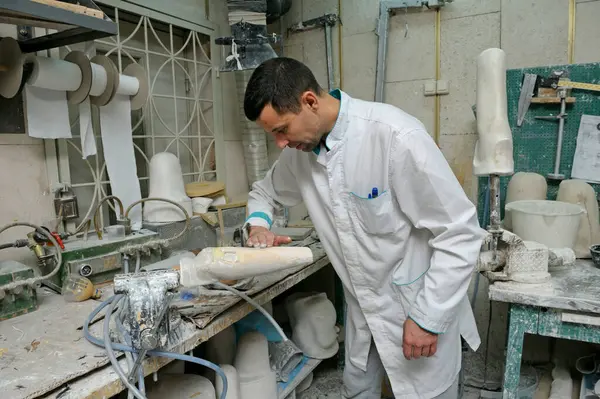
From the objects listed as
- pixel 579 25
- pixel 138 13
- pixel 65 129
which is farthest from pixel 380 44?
pixel 65 129

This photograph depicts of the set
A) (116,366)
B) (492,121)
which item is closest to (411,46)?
(492,121)

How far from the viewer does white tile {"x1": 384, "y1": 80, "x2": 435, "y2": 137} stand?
8.50ft

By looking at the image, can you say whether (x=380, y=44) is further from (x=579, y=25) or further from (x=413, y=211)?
(x=413, y=211)

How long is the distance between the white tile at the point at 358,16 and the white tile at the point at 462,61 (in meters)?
0.44

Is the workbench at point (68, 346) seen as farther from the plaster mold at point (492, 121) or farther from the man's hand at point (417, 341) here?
the plaster mold at point (492, 121)

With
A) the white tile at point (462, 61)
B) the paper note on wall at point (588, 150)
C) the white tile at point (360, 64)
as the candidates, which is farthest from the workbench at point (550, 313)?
the white tile at point (360, 64)

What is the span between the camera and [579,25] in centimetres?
222

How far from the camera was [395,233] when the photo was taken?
A: 1361 millimetres

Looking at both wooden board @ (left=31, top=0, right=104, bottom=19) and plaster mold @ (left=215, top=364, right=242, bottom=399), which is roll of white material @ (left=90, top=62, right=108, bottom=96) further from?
plaster mold @ (left=215, top=364, right=242, bottom=399)

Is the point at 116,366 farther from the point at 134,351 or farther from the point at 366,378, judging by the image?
the point at 366,378

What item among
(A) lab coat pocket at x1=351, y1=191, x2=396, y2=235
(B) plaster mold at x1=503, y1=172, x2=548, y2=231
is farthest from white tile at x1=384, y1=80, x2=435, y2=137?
(A) lab coat pocket at x1=351, y1=191, x2=396, y2=235

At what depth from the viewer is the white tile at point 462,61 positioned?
2412 mm

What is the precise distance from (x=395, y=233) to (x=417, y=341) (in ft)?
1.11

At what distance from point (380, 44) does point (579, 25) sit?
3.48 ft
